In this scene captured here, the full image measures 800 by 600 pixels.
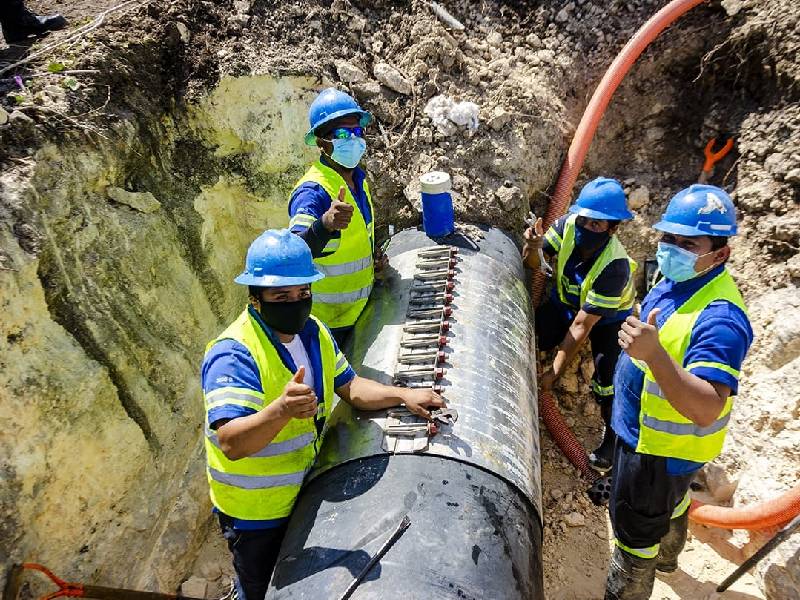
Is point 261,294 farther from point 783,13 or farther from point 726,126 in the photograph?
point 783,13

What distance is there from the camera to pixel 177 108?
4.55m

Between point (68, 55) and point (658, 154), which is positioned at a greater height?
point (68, 55)

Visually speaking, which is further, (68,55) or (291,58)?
(291,58)

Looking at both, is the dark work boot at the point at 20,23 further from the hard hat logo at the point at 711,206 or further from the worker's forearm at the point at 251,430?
the hard hat logo at the point at 711,206

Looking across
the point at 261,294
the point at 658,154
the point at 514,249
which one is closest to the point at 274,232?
the point at 261,294

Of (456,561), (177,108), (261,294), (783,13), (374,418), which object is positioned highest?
(783,13)

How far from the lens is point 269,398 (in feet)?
8.05

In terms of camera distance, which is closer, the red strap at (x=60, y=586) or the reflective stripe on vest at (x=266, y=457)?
the reflective stripe on vest at (x=266, y=457)

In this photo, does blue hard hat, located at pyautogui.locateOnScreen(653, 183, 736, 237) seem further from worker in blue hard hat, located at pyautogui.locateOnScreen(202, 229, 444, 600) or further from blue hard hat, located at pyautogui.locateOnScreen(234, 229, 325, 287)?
blue hard hat, located at pyautogui.locateOnScreen(234, 229, 325, 287)

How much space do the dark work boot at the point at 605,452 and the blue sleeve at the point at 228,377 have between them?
2.85 metres

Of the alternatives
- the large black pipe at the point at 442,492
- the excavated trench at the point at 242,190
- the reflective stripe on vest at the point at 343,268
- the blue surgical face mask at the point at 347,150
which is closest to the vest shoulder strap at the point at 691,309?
the large black pipe at the point at 442,492

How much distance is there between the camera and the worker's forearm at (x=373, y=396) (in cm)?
284

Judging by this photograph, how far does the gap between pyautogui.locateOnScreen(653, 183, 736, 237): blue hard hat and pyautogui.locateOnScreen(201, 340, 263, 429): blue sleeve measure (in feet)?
6.52

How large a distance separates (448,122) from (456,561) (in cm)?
349
